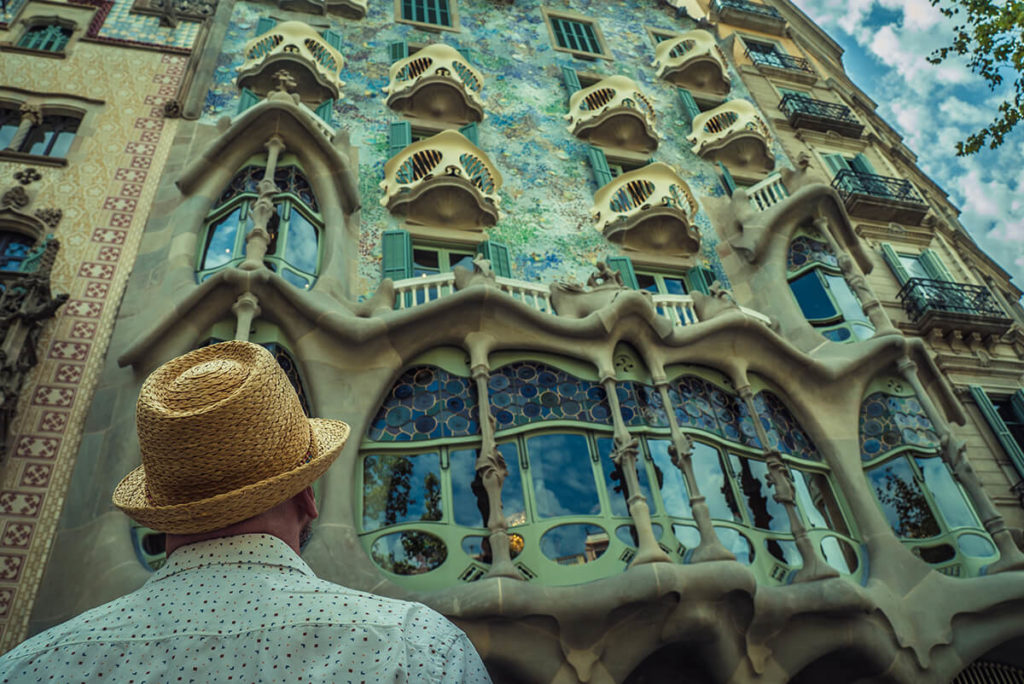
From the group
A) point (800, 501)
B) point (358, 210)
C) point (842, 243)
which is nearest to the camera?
point (800, 501)

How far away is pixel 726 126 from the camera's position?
16.1m

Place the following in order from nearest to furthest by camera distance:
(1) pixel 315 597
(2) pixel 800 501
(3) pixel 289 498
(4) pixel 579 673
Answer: (1) pixel 315 597 < (3) pixel 289 498 < (4) pixel 579 673 < (2) pixel 800 501

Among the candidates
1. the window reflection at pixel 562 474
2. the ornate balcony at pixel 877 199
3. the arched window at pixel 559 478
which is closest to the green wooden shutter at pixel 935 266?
the ornate balcony at pixel 877 199

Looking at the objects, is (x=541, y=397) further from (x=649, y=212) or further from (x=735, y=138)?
(x=735, y=138)

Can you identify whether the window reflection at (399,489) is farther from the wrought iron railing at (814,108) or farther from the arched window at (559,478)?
the wrought iron railing at (814,108)

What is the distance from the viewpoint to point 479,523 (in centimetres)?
803

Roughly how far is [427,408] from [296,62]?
310 inches

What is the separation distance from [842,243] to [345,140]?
9.11 metres

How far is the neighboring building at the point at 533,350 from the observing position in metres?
7.62

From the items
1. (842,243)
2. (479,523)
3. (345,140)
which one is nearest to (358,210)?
(345,140)

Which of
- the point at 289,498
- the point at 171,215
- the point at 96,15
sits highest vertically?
the point at 96,15

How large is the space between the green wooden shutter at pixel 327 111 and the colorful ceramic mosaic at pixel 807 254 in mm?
8587

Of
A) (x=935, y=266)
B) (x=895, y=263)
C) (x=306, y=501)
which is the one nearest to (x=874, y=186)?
(x=935, y=266)

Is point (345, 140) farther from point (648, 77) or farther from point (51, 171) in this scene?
point (648, 77)
